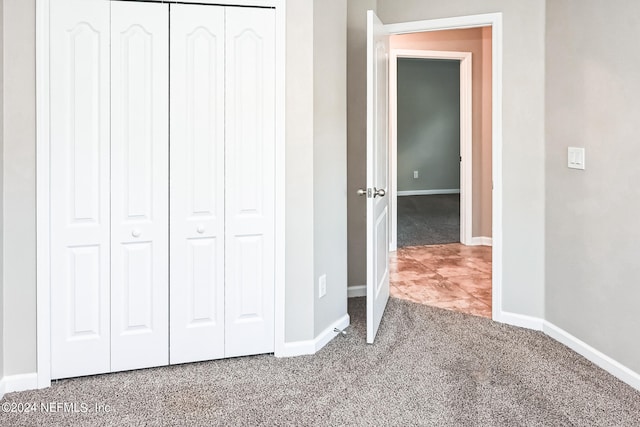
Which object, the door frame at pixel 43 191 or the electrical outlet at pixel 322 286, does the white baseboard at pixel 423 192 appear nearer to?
the electrical outlet at pixel 322 286

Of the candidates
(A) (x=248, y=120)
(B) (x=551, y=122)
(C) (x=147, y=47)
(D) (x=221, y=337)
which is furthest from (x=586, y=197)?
(C) (x=147, y=47)

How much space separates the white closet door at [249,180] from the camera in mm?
2809

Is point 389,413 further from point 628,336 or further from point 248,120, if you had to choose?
point 248,120

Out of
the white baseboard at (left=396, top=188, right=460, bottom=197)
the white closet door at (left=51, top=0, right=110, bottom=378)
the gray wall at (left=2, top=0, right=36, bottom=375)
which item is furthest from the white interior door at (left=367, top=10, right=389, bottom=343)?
the white baseboard at (left=396, top=188, right=460, bottom=197)

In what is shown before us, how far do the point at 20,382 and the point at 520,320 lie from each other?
296 cm

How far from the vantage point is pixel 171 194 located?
2.74 metres

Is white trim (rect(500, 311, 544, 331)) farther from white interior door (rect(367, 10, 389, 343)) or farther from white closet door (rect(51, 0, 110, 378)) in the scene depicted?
white closet door (rect(51, 0, 110, 378))

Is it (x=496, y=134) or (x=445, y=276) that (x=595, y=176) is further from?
(x=445, y=276)

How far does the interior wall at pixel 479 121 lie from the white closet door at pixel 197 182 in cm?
416

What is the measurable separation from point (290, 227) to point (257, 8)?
121 cm

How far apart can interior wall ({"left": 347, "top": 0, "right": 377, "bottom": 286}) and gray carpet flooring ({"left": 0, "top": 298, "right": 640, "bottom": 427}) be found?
3.52 feet

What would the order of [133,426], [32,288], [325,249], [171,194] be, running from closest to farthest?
[133,426]
[32,288]
[171,194]
[325,249]

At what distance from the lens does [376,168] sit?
3.18 meters

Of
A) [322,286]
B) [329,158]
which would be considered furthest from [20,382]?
[329,158]
